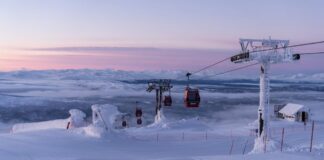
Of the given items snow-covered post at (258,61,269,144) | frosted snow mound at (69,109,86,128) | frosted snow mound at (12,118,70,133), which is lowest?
frosted snow mound at (12,118,70,133)

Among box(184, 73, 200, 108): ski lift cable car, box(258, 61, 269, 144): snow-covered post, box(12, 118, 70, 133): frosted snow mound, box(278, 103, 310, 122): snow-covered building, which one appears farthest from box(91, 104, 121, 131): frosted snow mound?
box(278, 103, 310, 122): snow-covered building

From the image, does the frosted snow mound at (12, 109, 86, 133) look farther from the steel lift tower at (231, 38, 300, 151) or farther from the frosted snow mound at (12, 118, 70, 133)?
the steel lift tower at (231, 38, 300, 151)

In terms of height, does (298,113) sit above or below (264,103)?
below

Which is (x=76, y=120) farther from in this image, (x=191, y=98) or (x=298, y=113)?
(x=298, y=113)

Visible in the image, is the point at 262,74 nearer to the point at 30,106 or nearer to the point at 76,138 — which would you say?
the point at 76,138

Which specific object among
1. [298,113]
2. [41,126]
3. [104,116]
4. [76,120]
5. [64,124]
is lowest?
[41,126]

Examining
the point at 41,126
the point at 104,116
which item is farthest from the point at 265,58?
the point at 41,126

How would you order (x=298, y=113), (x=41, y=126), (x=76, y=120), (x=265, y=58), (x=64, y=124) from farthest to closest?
(x=298, y=113)
(x=41, y=126)
(x=64, y=124)
(x=76, y=120)
(x=265, y=58)

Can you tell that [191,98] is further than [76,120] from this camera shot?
No

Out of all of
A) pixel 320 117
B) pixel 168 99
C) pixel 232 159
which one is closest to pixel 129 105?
pixel 320 117

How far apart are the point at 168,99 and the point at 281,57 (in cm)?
1611

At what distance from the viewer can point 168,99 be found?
141 feet

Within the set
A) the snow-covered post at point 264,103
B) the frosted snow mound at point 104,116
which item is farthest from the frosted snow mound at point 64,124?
the snow-covered post at point 264,103

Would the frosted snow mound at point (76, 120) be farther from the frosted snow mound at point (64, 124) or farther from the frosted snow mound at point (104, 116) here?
the frosted snow mound at point (104, 116)
